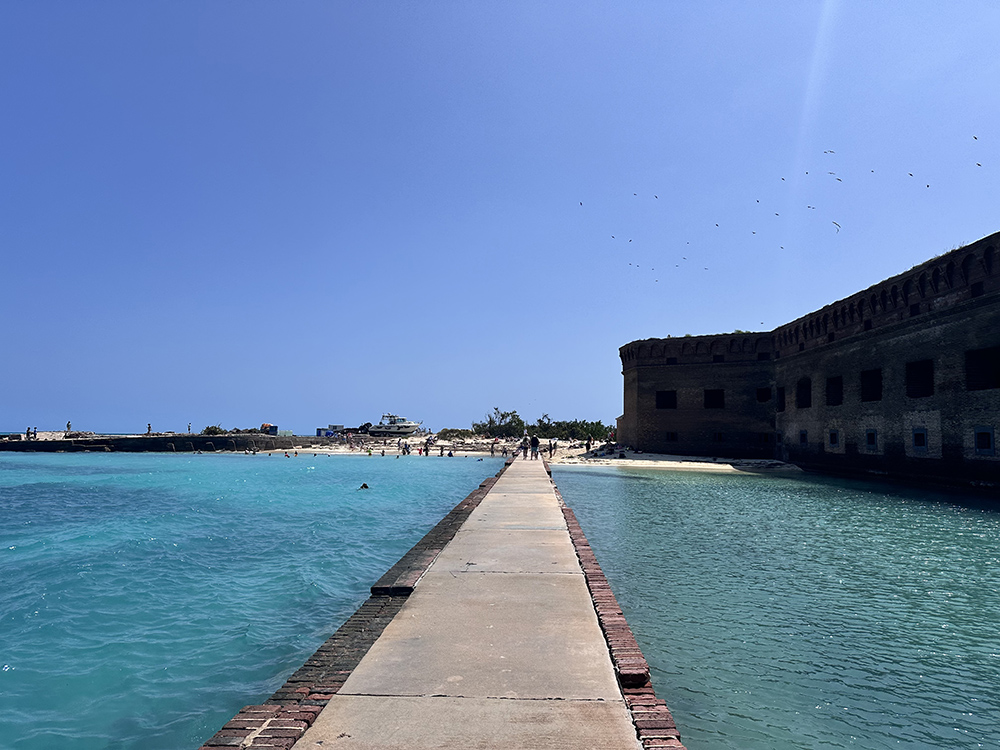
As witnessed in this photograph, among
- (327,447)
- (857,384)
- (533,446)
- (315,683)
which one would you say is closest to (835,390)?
(857,384)

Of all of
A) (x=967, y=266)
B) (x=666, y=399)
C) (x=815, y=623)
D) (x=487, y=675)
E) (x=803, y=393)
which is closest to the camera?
(x=487, y=675)

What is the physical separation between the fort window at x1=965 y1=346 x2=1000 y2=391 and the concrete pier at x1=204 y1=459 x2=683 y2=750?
22.3 metres

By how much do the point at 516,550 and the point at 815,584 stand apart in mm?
4958

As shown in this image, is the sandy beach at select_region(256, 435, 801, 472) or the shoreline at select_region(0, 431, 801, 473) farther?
the shoreline at select_region(0, 431, 801, 473)

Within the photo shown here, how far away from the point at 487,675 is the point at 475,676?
9cm

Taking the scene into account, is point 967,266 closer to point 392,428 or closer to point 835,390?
point 835,390

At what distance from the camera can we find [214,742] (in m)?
3.40

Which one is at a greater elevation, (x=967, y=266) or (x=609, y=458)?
(x=967, y=266)

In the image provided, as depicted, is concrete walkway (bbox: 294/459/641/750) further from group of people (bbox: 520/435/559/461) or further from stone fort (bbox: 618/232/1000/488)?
group of people (bbox: 520/435/559/461)

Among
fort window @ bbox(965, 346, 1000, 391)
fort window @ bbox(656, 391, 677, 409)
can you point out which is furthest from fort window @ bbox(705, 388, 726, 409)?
fort window @ bbox(965, 346, 1000, 391)

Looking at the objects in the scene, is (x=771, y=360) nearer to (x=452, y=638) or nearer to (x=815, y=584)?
(x=815, y=584)

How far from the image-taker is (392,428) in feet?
273

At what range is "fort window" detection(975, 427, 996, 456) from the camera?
70.8 ft

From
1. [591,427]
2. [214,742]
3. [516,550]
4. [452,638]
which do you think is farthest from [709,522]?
[591,427]
